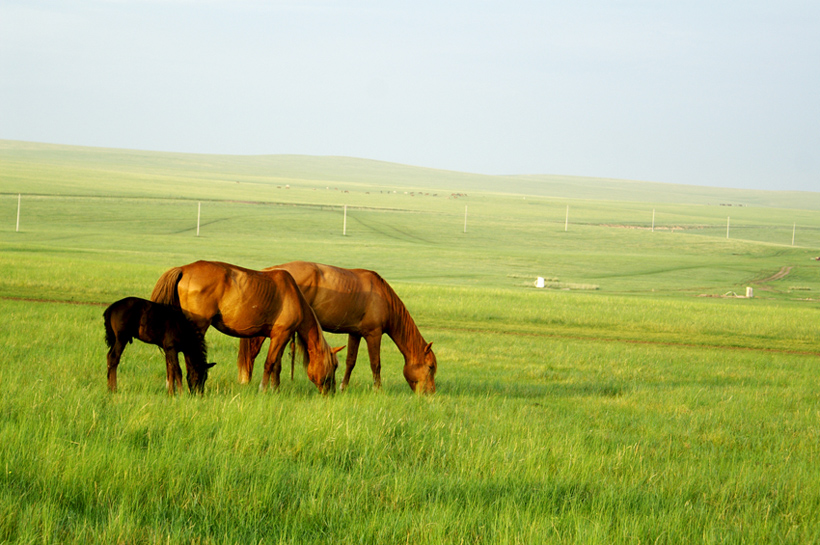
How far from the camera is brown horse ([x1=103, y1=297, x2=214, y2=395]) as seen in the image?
28.7 ft

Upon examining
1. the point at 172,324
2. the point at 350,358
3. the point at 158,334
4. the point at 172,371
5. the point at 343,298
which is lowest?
the point at 350,358

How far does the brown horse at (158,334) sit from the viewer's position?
8.76 metres

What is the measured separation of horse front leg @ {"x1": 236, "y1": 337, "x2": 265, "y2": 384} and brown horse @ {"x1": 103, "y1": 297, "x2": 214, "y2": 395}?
144 centimetres

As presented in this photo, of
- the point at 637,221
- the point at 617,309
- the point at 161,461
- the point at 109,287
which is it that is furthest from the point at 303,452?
the point at 637,221

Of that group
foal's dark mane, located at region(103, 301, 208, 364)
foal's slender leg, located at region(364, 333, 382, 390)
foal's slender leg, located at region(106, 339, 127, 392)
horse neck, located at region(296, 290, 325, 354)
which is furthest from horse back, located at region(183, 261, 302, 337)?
foal's slender leg, located at region(364, 333, 382, 390)

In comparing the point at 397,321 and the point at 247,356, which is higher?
the point at 397,321

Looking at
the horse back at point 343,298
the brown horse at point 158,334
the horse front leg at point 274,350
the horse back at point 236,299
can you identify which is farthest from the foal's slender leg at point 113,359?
the horse back at point 343,298

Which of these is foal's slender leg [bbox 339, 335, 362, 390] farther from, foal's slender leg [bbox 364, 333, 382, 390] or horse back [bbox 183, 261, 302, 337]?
horse back [bbox 183, 261, 302, 337]

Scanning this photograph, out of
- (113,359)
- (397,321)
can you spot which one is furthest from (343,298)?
(113,359)

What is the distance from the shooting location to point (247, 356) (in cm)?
A: 1077

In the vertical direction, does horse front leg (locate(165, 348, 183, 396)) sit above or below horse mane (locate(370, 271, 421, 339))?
below

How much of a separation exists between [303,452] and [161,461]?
4.15 ft

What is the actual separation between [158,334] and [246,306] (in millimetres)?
1165

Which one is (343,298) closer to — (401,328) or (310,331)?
(401,328)
